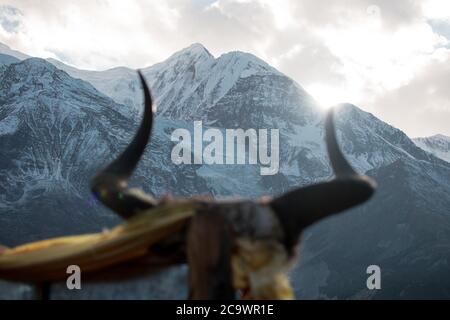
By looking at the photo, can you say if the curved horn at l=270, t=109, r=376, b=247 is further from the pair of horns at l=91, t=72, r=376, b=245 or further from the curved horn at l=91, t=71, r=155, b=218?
the curved horn at l=91, t=71, r=155, b=218

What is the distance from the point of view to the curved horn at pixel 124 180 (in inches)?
249

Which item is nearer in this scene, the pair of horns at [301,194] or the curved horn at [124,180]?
the pair of horns at [301,194]

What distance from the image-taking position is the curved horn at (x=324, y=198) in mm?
5668

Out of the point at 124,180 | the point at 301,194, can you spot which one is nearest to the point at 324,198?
the point at 301,194

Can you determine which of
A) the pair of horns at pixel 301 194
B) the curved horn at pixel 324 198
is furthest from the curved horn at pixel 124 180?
the curved horn at pixel 324 198

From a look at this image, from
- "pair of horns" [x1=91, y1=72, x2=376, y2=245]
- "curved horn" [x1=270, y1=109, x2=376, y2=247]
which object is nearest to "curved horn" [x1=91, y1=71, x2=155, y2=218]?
"pair of horns" [x1=91, y1=72, x2=376, y2=245]

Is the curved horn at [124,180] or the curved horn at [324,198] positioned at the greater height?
the curved horn at [124,180]

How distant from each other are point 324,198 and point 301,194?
0.22 meters

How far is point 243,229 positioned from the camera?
220 inches

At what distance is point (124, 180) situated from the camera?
648cm

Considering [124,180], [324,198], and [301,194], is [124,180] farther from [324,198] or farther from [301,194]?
[324,198]

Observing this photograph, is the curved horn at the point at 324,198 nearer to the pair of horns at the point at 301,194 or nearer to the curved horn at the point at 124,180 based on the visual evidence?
the pair of horns at the point at 301,194

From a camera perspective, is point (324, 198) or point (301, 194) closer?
point (324, 198)
